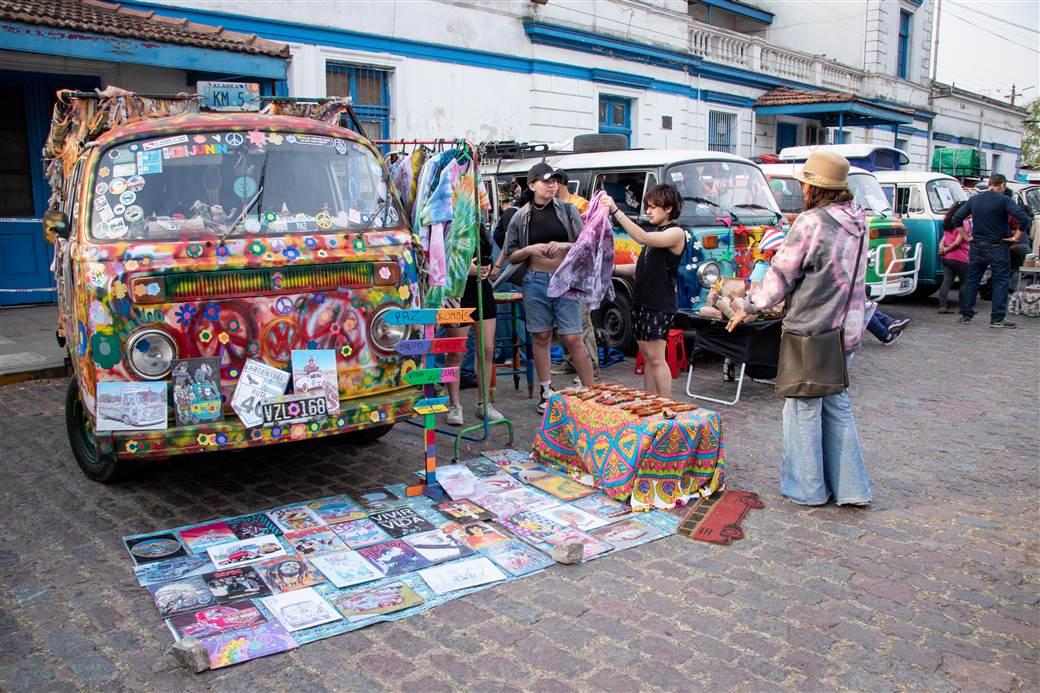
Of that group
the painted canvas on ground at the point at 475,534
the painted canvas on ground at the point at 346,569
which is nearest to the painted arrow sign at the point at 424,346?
the painted canvas on ground at the point at 475,534

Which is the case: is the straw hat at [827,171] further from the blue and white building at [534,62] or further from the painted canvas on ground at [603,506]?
the blue and white building at [534,62]

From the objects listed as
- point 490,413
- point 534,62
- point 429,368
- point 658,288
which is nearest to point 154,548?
point 429,368

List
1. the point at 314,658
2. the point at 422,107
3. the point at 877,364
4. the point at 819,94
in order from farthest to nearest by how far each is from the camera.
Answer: the point at 819,94 < the point at 422,107 < the point at 877,364 < the point at 314,658

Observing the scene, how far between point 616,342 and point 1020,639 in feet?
20.6

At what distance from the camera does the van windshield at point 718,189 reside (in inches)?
354

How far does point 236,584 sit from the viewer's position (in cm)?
394

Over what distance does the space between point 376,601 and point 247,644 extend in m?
0.59

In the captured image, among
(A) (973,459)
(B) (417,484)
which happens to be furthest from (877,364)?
(B) (417,484)

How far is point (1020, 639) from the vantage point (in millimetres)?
3535

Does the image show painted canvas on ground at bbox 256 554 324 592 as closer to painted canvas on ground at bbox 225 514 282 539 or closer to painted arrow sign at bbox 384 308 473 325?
painted canvas on ground at bbox 225 514 282 539

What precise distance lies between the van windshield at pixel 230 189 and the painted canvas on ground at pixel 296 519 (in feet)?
5.16

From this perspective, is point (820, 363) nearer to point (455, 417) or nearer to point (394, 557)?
point (394, 557)

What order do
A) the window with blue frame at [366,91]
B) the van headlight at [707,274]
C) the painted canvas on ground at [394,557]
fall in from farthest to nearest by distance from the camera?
1. the window with blue frame at [366,91]
2. the van headlight at [707,274]
3. the painted canvas on ground at [394,557]

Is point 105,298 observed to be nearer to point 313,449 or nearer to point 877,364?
point 313,449
